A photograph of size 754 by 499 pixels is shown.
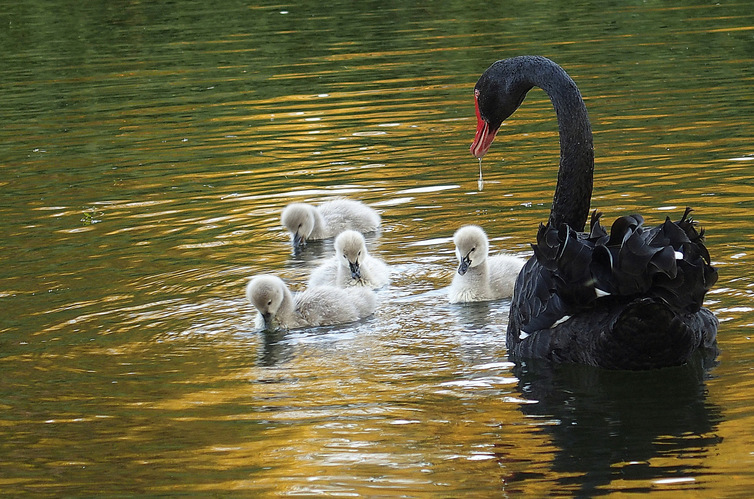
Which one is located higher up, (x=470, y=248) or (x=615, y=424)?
(x=470, y=248)

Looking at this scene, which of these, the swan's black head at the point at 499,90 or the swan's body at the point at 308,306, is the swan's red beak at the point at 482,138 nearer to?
the swan's black head at the point at 499,90

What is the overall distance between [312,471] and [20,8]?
19512 millimetres

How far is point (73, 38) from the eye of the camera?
1808cm

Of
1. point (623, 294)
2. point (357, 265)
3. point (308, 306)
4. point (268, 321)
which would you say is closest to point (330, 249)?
point (357, 265)

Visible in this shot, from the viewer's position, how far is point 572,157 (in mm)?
5348

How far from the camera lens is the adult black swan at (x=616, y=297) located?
4387mm

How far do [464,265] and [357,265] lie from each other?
2.05ft


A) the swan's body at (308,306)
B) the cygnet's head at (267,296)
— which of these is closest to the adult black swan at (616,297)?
the swan's body at (308,306)

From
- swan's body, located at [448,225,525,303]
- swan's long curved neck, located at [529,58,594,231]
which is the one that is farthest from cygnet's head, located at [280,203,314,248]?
swan's long curved neck, located at [529,58,594,231]

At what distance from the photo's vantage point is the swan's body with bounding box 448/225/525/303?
617 centimetres

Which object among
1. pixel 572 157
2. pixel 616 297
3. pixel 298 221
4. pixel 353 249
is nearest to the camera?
pixel 616 297

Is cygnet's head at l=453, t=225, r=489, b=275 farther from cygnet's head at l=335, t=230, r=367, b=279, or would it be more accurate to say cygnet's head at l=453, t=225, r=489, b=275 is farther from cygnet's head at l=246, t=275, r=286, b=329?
cygnet's head at l=246, t=275, r=286, b=329

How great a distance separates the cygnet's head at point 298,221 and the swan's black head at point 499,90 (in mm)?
1945

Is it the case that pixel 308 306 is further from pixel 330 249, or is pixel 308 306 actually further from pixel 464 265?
pixel 330 249
